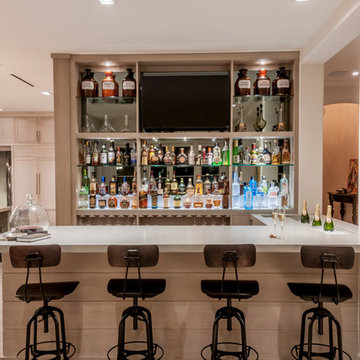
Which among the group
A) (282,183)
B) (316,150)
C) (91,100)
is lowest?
(282,183)

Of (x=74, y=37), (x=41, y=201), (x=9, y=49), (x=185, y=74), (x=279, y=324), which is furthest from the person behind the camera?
(x=41, y=201)

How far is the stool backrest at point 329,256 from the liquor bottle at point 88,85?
279 cm

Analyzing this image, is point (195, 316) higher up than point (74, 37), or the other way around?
point (74, 37)

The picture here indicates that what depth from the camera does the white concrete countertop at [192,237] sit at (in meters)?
2.09

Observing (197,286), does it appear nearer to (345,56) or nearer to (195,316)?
(195,316)

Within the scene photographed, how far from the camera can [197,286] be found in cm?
235

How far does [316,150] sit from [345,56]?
112cm

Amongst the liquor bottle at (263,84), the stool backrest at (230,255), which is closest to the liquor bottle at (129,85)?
the liquor bottle at (263,84)

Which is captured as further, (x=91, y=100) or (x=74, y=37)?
(x=91, y=100)

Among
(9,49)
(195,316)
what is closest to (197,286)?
(195,316)

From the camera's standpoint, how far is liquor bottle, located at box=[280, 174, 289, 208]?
11.9ft

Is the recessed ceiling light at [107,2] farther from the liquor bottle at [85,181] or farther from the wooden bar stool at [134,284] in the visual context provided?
the liquor bottle at [85,181]

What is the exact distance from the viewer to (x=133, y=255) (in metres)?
1.94

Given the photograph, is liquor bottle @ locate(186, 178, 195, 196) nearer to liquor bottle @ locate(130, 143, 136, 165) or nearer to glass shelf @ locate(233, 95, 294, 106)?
liquor bottle @ locate(130, 143, 136, 165)
